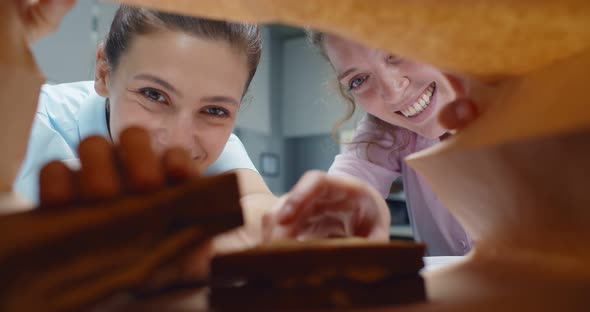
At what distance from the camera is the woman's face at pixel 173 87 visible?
0.79m

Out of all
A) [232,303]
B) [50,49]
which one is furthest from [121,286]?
[50,49]

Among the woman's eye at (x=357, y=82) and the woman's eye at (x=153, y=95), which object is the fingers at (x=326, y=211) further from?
the woman's eye at (x=357, y=82)

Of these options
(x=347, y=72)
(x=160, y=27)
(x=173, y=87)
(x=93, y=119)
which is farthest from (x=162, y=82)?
(x=347, y=72)

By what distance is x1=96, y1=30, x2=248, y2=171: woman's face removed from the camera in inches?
31.3

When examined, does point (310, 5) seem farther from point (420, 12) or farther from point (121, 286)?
point (121, 286)

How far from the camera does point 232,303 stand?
0.88 feet

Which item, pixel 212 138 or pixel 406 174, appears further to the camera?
pixel 406 174

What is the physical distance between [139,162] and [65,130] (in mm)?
894

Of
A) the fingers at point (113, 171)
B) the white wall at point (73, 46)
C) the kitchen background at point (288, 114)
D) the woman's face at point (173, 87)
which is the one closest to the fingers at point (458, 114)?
the fingers at point (113, 171)

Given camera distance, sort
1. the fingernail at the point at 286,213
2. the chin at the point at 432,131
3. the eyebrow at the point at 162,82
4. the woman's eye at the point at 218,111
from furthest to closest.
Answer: the chin at the point at 432,131, the woman's eye at the point at 218,111, the eyebrow at the point at 162,82, the fingernail at the point at 286,213

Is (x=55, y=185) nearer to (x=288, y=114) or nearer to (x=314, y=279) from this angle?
(x=314, y=279)

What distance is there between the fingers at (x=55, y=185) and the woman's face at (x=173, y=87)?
0.52 m

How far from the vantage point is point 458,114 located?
15.6 inches

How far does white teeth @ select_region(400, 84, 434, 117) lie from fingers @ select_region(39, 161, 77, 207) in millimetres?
841
